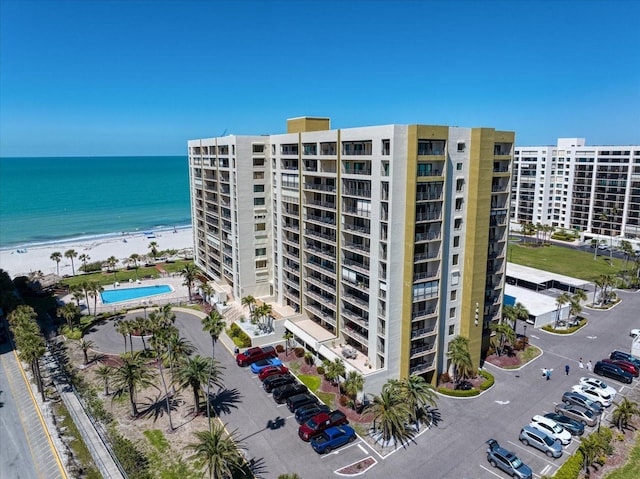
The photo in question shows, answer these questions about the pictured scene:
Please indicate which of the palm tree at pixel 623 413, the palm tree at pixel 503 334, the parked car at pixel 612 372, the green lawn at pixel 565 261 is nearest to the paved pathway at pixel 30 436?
the palm tree at pixel 503 334

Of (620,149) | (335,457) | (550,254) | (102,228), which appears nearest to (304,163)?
(335,457)

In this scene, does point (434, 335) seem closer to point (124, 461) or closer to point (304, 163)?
point (304, 163)

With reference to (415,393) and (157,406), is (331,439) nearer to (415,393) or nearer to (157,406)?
(415,393)

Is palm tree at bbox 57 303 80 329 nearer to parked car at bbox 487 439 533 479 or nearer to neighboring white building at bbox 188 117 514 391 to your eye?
neighboring white building at bbox 188 117 514 391

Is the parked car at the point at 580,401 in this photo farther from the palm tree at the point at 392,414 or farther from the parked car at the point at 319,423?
the parked car at the point at 319,423

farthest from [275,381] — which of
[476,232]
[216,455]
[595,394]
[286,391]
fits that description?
[595,394]

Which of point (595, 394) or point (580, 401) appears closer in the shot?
point (580, 401)

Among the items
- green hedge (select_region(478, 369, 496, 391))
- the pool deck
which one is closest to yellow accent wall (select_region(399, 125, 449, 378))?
green hedge (select_region(478, 369, 496, 391))
